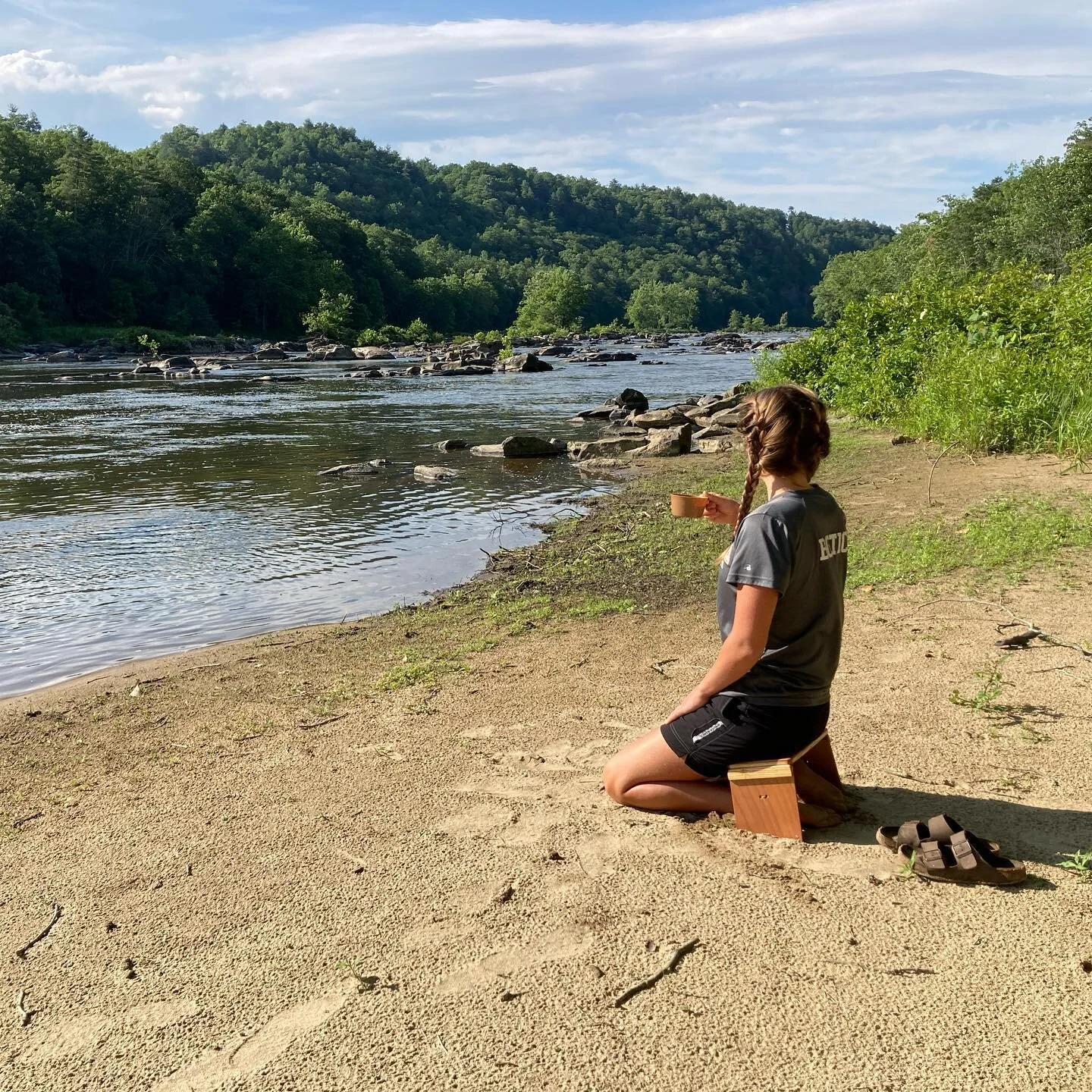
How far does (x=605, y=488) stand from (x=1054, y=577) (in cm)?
816

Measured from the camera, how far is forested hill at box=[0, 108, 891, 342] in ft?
246

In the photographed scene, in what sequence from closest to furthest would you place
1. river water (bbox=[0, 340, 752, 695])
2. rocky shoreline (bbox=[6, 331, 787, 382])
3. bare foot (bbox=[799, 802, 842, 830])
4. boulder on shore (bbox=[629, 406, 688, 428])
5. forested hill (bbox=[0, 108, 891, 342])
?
bare foot (bbox=[799, 802, 842, 830])
river water (bbox=[0, 340, 752, 695])
boulder on shore (bbox=[629, 406, 688, 428])
rocky shoreline (bbox=[6, 331, 787, 382])
forested hill (bbox=[0, 108, 891, 342])

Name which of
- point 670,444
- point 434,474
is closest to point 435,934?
point 434,474

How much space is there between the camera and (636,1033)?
2705 millimetres

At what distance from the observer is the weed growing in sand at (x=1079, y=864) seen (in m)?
3.36

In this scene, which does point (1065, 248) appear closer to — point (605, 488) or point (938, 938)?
point (605, 488)

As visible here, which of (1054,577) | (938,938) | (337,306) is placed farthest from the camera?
(337,306)

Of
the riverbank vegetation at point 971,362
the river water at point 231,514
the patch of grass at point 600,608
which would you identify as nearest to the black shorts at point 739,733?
the patch of grass at point 600,608

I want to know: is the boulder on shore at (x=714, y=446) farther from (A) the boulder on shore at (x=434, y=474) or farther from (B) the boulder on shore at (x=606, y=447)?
(A) the boulder on shore at (x=434, y=474)

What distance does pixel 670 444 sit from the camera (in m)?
17.7

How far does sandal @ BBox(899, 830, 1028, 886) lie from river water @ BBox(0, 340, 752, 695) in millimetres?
5754

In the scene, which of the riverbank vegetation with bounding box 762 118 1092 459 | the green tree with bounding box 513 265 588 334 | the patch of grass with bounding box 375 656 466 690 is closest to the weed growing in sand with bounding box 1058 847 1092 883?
the patch of grass with bounding box 375 656 466 690

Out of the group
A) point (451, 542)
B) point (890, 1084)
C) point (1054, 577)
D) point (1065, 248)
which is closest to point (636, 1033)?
point (890, 1084)

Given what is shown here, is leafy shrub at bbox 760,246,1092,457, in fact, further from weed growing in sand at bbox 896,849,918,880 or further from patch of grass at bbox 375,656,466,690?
weed growing in sand at bbox 896,849,918,880
